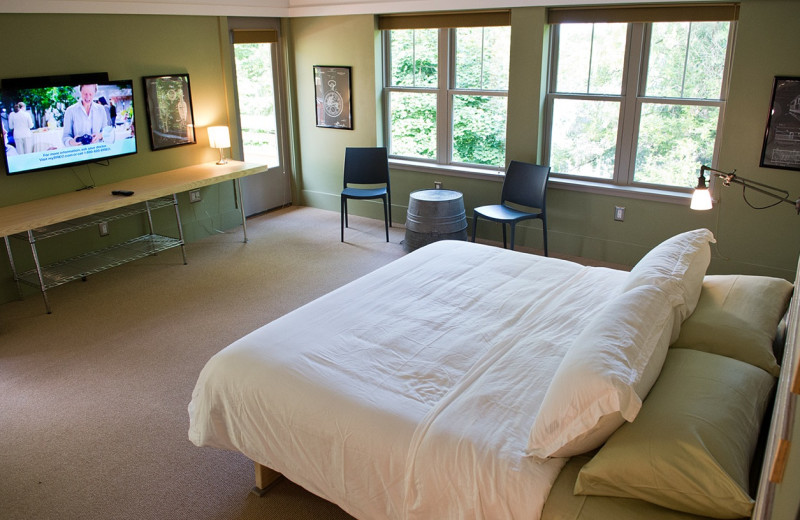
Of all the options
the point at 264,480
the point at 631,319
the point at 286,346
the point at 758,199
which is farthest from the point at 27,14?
the point at 758,199

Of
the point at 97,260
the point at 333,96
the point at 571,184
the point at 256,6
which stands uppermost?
the point at 256,6

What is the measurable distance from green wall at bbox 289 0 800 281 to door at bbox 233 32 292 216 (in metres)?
0.24

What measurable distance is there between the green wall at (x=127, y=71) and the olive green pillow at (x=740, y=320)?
4.39 meters

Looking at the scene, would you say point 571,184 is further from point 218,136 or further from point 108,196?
point 108,196

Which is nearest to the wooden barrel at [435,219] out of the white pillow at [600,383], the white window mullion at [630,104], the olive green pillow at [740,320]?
the white window mullion at [630,104]

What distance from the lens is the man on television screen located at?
485cm

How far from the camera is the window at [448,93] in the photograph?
575 centimetres

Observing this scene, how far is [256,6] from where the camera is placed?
622 cm

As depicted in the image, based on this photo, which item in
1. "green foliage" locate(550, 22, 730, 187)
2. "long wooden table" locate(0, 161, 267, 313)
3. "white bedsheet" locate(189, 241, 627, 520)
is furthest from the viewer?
"green foliage" locate(550, 22, 730, 187)

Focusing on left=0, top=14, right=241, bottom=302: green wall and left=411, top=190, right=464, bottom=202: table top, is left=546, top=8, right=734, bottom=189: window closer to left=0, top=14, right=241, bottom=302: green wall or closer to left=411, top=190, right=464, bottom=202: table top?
left=411, top=190, right=464, bottom=202: table top

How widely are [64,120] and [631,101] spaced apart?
4413mm

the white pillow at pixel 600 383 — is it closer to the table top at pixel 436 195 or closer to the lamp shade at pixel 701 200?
the lamp shade at pixel 701 200

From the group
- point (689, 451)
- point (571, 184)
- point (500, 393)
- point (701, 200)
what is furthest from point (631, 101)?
point (689, 451)

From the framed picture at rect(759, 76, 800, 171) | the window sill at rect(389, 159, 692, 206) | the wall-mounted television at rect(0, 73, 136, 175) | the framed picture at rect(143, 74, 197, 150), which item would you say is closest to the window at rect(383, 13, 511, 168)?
the window sill at rect(389, 159, 692, 206)
